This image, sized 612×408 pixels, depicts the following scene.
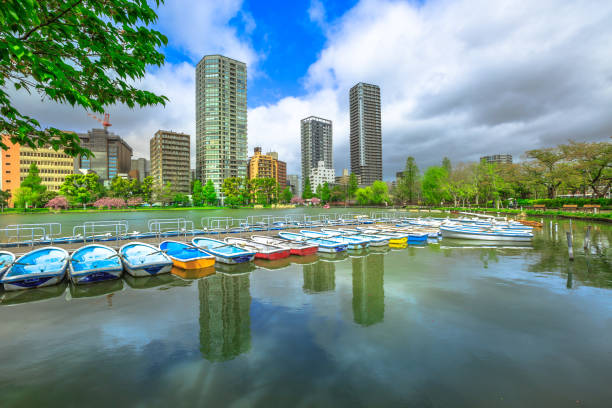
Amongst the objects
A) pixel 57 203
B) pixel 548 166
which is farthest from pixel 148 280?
pixel 57 203

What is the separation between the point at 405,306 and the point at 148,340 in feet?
25.8

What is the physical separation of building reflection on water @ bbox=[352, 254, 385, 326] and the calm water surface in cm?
9

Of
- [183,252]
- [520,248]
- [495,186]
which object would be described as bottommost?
[520,248]

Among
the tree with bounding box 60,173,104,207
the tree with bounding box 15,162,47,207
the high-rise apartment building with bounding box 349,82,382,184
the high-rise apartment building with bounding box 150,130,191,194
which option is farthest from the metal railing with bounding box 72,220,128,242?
the high-rise apartment building with bounding box 349,82,382,184

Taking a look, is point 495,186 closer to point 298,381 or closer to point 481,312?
point 481,312

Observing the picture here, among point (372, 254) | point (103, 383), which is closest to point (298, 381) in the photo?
point (103, 383)

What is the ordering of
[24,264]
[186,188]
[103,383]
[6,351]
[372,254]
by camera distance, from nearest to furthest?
[103,383] → [6,351] → [24,264] → [372,254] → [186,188]

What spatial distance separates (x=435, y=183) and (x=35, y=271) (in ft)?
281

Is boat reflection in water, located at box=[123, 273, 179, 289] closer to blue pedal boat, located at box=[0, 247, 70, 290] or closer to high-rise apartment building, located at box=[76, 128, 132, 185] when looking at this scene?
blue pedal boat, located at box=[0, 247, 70, 290]

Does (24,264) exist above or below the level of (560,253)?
above

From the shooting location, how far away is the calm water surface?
15.7ft

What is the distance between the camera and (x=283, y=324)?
750 cm

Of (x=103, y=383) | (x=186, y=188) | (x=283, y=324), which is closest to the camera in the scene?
(x=103, y=383)

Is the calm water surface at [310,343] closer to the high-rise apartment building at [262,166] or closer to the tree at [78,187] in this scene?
the tree at [78,187]
